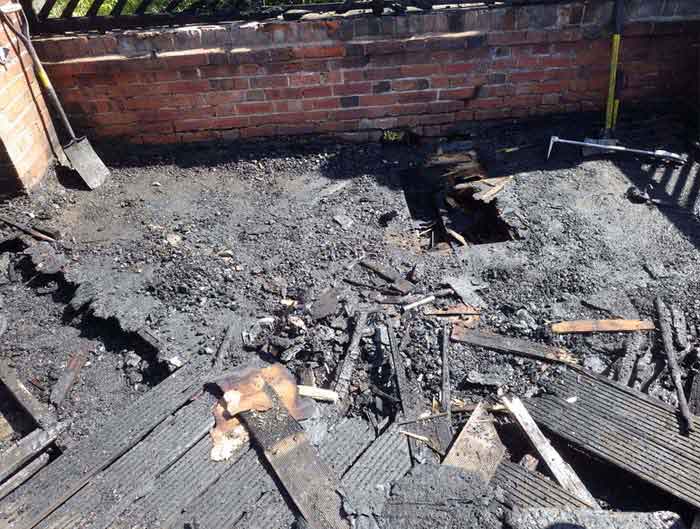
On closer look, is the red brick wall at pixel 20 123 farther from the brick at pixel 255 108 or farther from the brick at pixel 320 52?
the brick at pixel 320 52

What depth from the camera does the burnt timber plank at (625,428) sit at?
289 centimetres

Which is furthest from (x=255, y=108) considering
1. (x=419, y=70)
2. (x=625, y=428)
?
(x=625, y=428)

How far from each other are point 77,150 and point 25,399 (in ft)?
9.55

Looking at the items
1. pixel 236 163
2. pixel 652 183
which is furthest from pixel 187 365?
pixel 652 183

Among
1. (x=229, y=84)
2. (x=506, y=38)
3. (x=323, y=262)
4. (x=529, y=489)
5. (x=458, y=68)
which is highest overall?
(x=506, y=38)

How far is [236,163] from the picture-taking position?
18.0 feet

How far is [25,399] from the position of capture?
3.30m

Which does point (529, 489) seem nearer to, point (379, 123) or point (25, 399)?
point (25, 399)

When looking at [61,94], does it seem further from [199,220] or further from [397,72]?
[397,72]

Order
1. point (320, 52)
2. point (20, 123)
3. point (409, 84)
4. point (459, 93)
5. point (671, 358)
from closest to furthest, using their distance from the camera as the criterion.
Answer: point (671, 358), point (20, 123), point (320, 52), point (409, 84), point (459, 93)

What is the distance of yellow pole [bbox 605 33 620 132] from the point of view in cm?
516

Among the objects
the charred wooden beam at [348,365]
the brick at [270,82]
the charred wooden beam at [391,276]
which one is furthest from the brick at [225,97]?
the charred wooden beam at [348,365]

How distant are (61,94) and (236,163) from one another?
1845 mm

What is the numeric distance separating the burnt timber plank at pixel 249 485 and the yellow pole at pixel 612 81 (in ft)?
14.0
